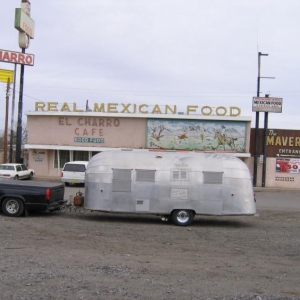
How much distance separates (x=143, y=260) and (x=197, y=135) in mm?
27113

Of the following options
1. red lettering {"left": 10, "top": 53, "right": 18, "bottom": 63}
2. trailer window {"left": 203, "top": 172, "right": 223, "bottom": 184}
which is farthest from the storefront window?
trailer window {"left": 203, "top": 172, "right": 223, "bottom": 184}

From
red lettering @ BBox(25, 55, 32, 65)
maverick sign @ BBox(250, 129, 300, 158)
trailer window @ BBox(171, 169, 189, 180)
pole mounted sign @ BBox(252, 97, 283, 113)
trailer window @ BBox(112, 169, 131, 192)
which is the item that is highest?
red lettering @ BBox(25, 55, 32, 65)

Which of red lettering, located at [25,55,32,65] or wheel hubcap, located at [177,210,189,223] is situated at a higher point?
red lettering, located at [25,55,32,65]

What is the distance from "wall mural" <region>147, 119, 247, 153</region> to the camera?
34.9 metres

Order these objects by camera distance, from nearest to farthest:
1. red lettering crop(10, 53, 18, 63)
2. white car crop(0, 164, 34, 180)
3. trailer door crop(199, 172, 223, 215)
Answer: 1. trailer door crop(199, 172, 223, 215)
2. white car crop(0, 164, 34, 180)
3. red lettering crop(10, 53, 18, 63)

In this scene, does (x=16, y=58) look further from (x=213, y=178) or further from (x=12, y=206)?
(x=213, y=178)

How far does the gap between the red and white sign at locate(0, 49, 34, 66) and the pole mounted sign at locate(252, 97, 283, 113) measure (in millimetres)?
19389

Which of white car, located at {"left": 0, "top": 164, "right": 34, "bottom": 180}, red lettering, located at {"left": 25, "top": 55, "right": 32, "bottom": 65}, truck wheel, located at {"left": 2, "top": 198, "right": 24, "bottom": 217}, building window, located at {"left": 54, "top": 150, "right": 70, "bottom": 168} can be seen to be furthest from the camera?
red lettering, located at {"left": 25, "top": 55, "right": 32, "bottom": 65}

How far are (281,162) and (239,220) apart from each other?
20502 millimetres

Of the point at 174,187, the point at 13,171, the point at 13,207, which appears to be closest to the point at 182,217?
the point at 174,187

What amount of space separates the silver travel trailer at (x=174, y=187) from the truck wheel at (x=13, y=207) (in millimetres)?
2403

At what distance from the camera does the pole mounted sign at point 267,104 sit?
3522 centimetres

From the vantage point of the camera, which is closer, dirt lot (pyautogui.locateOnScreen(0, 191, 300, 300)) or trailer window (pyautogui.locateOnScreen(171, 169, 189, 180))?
dirt lot (pyautogui.locateOnScreen(0, 191, 300, 300))

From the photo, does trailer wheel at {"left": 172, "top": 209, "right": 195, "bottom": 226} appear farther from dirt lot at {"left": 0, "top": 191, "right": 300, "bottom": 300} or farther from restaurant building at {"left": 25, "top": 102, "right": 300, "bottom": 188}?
restaurant building at {"left": 25, "top": 102, "right": 300, "bottom": 188}
